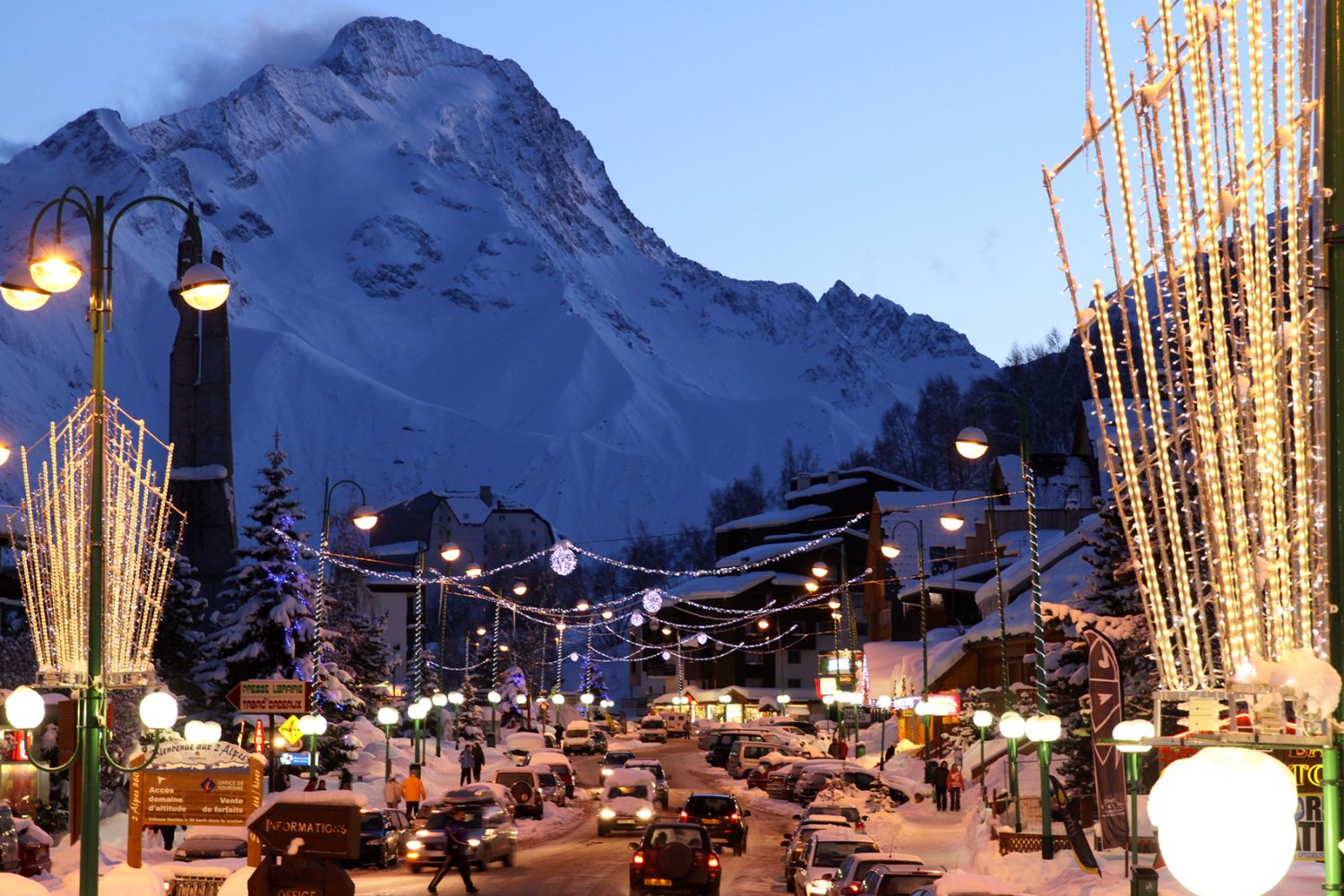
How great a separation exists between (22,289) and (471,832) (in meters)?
19.1

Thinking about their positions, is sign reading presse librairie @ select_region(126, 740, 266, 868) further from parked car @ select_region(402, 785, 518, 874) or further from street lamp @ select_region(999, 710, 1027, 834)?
street lamp @ select_region(999, 710, 1027, 834)

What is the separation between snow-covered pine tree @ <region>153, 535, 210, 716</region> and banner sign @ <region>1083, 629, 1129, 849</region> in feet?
120

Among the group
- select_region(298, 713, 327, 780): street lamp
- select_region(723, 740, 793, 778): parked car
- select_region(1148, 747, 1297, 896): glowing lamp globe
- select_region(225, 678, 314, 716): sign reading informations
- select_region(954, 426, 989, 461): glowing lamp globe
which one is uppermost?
select_region(954, 426, 989, 461): glowing lamp globe

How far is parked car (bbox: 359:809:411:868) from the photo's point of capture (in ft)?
111

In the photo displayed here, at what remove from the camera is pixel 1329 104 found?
869 cm

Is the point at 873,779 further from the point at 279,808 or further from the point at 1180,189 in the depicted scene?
the point at 1180,189

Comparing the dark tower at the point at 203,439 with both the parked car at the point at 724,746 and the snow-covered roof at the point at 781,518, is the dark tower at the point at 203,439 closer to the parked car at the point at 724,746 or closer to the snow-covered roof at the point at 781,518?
the parked car at the point at 724,746

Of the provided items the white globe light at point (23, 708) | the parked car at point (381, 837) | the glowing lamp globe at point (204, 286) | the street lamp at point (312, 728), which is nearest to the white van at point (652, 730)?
the street lamp at point (312, 728)

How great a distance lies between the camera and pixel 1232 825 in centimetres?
756

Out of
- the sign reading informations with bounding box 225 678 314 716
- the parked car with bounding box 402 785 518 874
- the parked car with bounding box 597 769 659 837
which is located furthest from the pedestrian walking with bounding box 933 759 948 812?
the sign reading informations with bounding box 225 678 314 716

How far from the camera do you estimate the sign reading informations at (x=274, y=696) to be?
31438 mm

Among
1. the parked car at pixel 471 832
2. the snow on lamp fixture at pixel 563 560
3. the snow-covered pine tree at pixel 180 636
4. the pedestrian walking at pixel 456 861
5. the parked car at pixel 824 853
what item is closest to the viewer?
the parked car at pixel 824 853

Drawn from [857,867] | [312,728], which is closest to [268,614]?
[312,728]

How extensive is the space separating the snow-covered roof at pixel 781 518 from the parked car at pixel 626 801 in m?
72.0
